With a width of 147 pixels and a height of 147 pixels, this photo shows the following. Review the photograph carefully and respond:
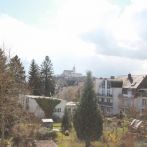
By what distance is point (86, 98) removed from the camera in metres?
38.3

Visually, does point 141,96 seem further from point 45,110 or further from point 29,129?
point 29,129

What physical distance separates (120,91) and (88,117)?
43424mm

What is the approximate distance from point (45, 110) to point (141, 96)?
1744 cm

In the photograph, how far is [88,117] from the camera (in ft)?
125

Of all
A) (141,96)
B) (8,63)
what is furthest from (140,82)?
(8,63)

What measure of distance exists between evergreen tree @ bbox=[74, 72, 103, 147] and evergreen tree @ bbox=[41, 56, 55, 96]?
47.9 meters

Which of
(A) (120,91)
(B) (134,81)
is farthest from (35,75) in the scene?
(B) (134,81)

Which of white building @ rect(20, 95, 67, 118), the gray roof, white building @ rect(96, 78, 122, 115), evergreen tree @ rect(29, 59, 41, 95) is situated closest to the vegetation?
white building @ rect(20, 95, 67, 118)

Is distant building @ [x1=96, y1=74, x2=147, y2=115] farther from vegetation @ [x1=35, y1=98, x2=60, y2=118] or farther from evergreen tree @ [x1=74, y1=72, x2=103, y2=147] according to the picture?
evergreen tree @ [x1=74, y1=72, x2=103, y2=147]

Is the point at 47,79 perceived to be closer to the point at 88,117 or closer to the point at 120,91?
the point at 120,91

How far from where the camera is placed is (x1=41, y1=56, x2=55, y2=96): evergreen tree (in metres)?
87.2

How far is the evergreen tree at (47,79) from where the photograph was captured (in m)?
87.2

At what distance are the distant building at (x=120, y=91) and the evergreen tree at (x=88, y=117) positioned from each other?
3401cm

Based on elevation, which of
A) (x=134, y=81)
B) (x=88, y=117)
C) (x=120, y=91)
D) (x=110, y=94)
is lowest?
(x=88, y=117)
